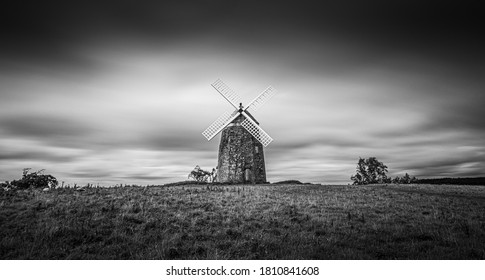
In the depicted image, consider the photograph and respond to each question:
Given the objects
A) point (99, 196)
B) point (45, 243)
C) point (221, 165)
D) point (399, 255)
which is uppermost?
point (221, 165)

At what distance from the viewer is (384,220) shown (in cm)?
1109

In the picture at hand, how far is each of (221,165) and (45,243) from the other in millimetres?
24204

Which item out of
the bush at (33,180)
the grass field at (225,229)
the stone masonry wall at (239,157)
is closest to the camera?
the grass field at (225,229)

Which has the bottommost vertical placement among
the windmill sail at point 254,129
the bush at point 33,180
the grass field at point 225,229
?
the grass field at point 225,229

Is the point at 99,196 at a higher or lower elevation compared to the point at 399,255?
higher

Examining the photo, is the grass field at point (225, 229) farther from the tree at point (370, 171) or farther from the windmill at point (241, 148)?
the tree at point (370, 171)

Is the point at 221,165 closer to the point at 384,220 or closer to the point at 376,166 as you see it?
the point at 384,220

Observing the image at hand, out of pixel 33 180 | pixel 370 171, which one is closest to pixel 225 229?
pixel 33 180

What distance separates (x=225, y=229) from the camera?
9.22 metres

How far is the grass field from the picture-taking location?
7.05 metres

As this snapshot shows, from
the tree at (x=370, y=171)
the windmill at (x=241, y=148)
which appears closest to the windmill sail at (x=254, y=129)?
the windmill at (x=241, y=148)

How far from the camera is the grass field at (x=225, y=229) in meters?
7.05
